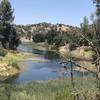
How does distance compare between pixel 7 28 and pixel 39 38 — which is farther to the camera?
pixel 39 38

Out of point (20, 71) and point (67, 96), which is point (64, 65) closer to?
point (67, 96)

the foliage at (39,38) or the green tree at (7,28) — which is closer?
the green tree at (7,28)

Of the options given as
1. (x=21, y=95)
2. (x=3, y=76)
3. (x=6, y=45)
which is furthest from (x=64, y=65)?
(x=6, y=45)

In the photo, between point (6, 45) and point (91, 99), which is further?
point (6, 45)

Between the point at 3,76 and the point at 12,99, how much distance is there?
135ft

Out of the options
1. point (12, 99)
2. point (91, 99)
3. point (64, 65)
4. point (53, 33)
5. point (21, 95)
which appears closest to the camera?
point (64, 65)

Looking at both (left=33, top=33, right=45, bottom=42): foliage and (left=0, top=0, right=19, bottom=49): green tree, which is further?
(left=33, top=33, right=45, bottom=42): foliage

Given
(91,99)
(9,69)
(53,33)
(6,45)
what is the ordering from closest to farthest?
(91,99), (9,69), (6,45), (53,33)

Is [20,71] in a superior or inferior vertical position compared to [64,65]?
inferior

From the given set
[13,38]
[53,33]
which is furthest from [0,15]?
[53,33]

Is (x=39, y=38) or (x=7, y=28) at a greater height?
(x=7, y=28)

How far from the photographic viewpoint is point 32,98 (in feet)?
39.9

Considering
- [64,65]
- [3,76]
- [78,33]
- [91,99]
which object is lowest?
[3,76]

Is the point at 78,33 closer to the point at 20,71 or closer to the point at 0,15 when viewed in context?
the point at 20,71
